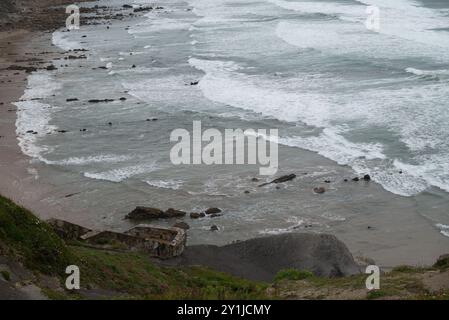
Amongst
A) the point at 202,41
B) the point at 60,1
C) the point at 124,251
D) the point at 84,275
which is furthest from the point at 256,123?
the point at 60,1

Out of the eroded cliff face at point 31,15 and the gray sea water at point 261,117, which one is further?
the eroded cliff face at point 31,15

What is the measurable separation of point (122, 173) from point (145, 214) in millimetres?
4970

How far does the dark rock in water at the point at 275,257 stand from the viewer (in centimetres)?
1709

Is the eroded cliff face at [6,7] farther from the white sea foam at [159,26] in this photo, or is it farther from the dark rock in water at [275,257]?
the dark rock in water at [275,257]

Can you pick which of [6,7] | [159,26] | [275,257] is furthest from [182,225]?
[6,7]

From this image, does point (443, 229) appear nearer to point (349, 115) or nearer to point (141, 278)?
point (141, 278)

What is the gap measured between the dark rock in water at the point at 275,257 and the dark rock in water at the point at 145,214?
3.54m

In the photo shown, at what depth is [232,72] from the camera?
44.8m

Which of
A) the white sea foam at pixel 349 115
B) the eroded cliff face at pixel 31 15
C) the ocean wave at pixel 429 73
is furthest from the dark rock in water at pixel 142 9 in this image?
the ocean wave at pixel 429 73

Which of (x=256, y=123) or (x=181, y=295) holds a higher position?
(x=181, y=295)

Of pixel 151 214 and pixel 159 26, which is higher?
pixel 159 26

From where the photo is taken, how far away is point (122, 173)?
26.1m
